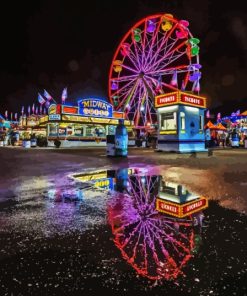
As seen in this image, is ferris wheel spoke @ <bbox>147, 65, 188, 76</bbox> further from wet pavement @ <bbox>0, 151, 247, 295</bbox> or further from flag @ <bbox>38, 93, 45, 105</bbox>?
wet pavement @ <bbox>0, 151, 247, 295</bbox>

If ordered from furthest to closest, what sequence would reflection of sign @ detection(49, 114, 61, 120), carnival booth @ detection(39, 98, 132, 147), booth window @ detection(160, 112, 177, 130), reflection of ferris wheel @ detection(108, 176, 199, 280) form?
carnival booth @ detection(39, 98, 132, 147)
reflection of sign @ detection(49, 114, 61, 120)
booth window @ detection(160, 112, 177, 130)
reflection of ferris wheel @ detection(108, 176, 199, 280)

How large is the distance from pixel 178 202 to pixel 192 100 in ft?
56.4

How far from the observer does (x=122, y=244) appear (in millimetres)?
2789

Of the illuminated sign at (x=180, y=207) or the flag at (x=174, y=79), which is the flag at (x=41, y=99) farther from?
the illuminated sign at (x=180, y=207)

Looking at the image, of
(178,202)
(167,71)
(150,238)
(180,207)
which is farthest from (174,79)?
(150,238)

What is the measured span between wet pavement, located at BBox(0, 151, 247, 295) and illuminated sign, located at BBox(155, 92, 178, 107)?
15.3 metres

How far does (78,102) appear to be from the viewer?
38.1 metres

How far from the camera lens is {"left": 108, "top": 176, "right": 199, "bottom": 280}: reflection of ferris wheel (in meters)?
2.30

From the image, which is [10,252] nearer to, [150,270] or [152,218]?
[150,270]

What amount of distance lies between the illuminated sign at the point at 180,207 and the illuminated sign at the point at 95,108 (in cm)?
3426

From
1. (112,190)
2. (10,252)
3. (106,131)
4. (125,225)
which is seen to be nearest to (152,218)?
(125,225)

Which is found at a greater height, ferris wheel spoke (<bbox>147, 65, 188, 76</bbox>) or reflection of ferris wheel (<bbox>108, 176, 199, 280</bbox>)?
ferris wheel spoke (<bbox>147, 65, 188, 76</bbox>)

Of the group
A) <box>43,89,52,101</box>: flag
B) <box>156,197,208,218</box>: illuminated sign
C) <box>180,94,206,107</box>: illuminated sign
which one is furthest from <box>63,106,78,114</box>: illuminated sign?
<box>156,197,208,218</box>: illuminated sign

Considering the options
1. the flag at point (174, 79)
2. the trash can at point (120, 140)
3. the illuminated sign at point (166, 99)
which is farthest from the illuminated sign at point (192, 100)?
the flag at point (174, 79)
